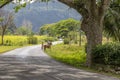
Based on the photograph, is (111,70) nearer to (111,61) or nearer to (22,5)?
(111,61)

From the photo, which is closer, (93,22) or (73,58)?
(93,22)

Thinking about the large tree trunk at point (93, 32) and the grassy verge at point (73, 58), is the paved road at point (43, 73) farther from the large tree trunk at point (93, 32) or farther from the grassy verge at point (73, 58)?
the large tree trunk at point (93, 32)

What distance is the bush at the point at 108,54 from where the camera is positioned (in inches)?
882

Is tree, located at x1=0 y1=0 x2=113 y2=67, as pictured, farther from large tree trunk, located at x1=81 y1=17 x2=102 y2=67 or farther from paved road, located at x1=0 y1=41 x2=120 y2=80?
paved road, located at x1=0 y1=41 x2=120 y2=80

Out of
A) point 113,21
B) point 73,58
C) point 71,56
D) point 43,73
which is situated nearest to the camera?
point 43,73

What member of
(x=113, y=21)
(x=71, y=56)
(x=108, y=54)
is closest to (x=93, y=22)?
(x=108, y=54)

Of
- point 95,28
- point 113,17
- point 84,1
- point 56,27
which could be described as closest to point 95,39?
point 95,28

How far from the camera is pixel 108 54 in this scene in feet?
74.7

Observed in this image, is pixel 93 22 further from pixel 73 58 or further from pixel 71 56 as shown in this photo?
pixel 71 56

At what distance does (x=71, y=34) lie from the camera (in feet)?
279

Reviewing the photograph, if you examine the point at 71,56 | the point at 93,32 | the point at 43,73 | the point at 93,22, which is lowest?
the point at 71,56

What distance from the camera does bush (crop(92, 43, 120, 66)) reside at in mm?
22391

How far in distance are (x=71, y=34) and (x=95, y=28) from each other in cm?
5902

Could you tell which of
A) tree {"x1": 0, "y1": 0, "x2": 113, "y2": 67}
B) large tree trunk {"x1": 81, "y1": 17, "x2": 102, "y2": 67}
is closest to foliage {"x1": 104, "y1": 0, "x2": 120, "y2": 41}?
tree {"x1": 0, "y1": 0, "x2": 113, "y2": 67}
